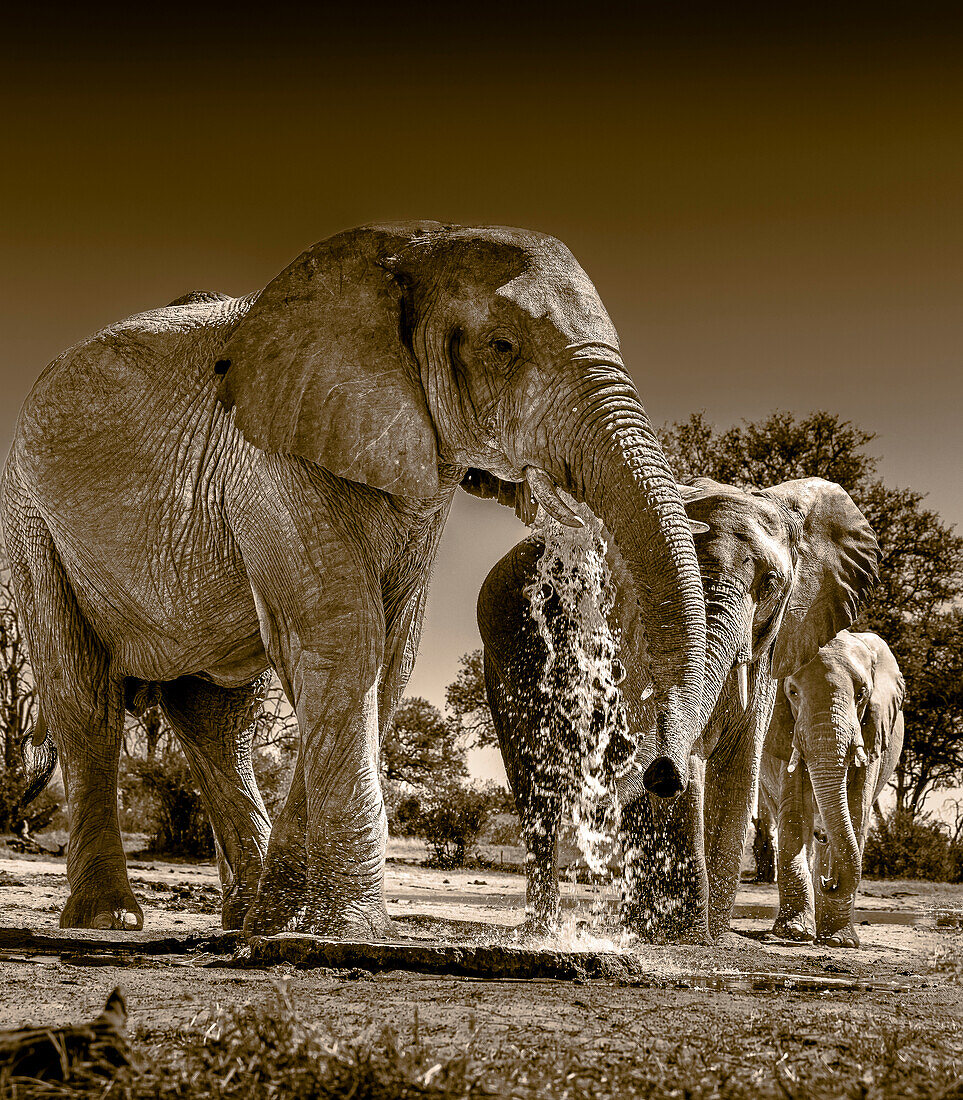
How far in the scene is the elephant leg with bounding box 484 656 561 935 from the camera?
6883mm

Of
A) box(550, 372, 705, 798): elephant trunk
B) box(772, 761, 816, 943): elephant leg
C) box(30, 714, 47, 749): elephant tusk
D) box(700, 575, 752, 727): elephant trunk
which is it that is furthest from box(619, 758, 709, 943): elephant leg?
box(30, 714, 47, 749): elephant tusk

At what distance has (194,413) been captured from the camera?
6.53 m

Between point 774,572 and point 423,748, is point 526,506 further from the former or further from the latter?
point 423,748

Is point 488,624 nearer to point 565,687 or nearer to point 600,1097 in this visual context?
point 565,687

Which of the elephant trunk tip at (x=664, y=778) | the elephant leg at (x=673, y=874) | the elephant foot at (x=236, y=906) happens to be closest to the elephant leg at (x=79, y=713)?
the elephant foot at (x=236, y=906)

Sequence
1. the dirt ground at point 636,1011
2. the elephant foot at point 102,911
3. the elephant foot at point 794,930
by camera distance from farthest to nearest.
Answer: the elephant foot at point 794,930 → the elephant foot at point 102,911 → the dirt ground at point 636,1011

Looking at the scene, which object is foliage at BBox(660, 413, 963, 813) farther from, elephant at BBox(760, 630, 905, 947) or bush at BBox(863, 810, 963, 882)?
elephant at BBox(760, 630, 905, 947)

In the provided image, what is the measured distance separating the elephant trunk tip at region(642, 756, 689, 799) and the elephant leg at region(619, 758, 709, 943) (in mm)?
1342

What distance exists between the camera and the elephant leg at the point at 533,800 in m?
6.88

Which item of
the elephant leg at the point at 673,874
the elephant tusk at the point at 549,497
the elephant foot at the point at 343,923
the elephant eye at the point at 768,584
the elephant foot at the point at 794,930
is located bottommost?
the elephant foot at the point at 794,930

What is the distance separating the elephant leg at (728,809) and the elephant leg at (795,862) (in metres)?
2.70

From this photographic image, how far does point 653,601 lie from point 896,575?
807 inches

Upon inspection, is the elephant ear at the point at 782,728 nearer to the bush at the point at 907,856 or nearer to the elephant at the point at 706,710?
the elephant at the point at 706,710

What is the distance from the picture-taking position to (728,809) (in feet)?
24.2
